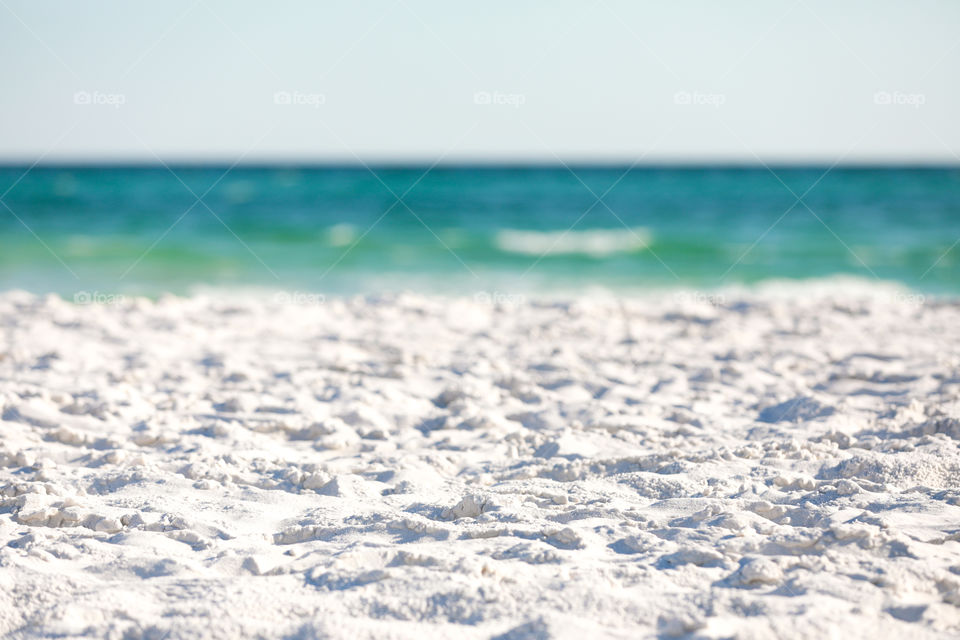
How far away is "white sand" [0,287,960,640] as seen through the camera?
2.17m

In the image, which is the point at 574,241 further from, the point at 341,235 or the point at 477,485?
the point at 477,485

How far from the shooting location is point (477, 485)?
319cm

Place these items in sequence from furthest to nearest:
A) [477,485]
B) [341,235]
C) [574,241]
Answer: [341,235], [574,241], [477,485]

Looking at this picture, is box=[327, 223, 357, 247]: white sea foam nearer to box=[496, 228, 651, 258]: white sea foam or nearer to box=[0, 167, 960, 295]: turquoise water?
box=[0, 167, 960, 295]: turquoise water

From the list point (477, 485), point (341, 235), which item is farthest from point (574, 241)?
point (477, 485)

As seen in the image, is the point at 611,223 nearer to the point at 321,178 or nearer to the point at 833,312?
the point at 833,312

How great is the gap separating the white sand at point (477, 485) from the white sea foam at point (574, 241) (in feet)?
26.0

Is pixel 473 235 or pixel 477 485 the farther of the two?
pixel 473 235

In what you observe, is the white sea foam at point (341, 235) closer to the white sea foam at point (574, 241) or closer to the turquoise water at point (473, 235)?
the turquoise water at point (473, 235)

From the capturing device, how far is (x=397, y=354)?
5301 millimetres

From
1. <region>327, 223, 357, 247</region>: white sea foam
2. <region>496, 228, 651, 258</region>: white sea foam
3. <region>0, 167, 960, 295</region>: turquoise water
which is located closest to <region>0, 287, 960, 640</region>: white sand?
<region>0, 167, 960, 295</region>: turquoise water

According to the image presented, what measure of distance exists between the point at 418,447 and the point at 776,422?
1.64 metres

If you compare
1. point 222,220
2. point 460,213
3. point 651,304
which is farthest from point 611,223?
point 651,304

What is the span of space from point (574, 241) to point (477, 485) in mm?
11907
